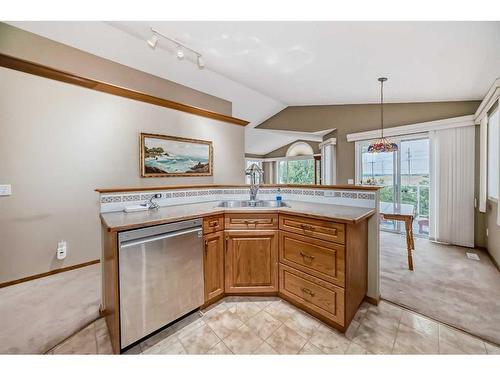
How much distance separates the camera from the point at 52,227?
2510 mm

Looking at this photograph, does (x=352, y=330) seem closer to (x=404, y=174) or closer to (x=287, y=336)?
(x=287, y=336)

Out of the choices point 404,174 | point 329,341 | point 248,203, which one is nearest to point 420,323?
point 329,341

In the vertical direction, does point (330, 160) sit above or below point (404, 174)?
above

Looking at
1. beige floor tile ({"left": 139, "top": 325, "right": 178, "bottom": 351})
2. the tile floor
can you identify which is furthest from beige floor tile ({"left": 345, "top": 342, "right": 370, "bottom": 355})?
beige floor tile ({"left": 139, "top": 325, "right": 178, "bottom": 351})

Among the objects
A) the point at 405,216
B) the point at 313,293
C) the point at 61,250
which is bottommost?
the point at 313,293

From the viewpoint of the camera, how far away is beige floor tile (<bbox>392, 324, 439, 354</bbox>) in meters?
1.38

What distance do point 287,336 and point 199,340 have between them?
63cm

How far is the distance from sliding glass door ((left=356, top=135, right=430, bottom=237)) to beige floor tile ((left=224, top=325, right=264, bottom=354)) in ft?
11.8

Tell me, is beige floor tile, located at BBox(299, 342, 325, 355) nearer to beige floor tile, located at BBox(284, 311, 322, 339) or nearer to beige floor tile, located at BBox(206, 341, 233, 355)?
beige floor tile, located at BBox(284, 311, 322, 339)

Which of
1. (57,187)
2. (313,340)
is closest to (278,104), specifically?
(57,187)

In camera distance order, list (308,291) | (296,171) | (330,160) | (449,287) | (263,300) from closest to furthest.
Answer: (308,291)
(263,300)
(449,287)
(330,160)
(296,171)

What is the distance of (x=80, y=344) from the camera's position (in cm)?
146

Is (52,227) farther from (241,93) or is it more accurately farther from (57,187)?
(241,93)
